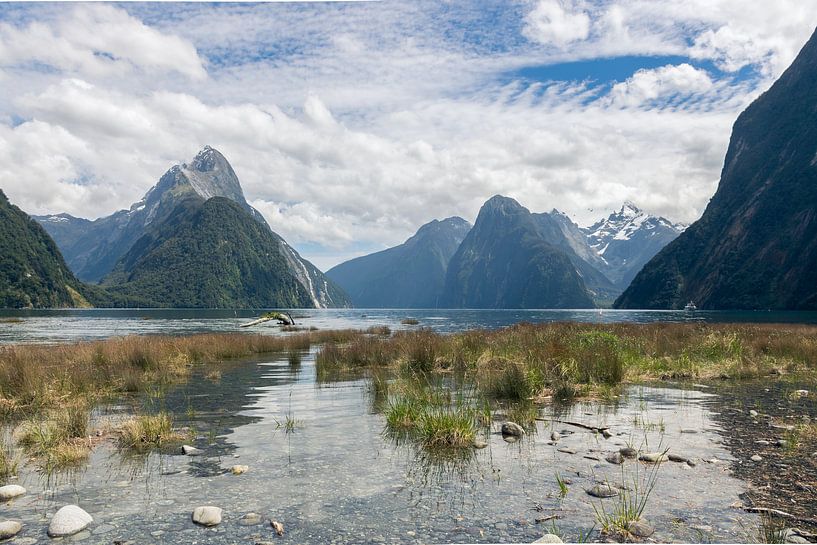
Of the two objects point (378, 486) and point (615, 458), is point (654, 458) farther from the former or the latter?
point (378, 486)

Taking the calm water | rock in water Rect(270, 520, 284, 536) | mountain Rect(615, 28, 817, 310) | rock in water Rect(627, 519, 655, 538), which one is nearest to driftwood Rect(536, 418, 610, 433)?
rock in water Rect(627, 519, 655, 538)

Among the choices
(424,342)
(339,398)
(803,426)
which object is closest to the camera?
(803,426)

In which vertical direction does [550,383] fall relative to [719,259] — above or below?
below

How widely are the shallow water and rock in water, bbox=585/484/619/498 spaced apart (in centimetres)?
19

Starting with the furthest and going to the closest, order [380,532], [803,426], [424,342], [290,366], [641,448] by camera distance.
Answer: [290,366]
[424,342]
[803,426]
[641,448]
[380,532]

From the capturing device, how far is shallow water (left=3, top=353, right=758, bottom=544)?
20.9 ft

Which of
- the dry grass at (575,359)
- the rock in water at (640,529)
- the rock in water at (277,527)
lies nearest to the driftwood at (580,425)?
the dry grass at (575,359)

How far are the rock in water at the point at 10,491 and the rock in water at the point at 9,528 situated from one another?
56.2 inches

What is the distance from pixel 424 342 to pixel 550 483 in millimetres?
16326

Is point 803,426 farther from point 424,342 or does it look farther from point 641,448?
point 424,342

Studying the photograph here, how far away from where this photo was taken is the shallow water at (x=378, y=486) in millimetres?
6375

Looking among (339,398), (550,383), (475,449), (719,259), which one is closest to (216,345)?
(339,398)

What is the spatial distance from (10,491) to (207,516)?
3.45m

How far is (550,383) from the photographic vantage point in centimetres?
1741
